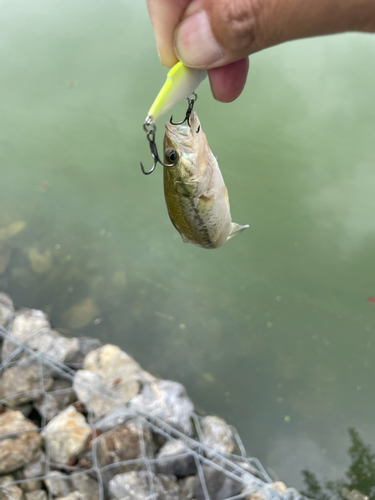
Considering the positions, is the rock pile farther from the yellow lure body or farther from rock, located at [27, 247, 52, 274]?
the yellow lure body

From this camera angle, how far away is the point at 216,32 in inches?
35.3

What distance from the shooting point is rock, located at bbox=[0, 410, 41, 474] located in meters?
2.16

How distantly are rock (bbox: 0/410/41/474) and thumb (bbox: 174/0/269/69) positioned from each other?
7.79 feet

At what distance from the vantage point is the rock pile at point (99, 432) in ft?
7.18

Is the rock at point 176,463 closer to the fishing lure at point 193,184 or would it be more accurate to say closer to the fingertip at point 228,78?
the fishing lure at point 193,184

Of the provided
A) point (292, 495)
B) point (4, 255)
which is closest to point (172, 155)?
point (292, 495)

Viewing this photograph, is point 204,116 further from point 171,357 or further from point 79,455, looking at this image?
point 79,455

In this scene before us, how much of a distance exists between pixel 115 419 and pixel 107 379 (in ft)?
1.03

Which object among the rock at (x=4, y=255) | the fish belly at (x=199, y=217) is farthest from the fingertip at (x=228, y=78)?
the rock at (x=4, y=255)

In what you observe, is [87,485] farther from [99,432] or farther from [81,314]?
[81,314]

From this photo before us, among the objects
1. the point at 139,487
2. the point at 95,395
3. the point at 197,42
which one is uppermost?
the point at 197,42

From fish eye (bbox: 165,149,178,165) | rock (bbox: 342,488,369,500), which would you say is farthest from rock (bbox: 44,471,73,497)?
fish eye (bbox: 165,149,178,165)

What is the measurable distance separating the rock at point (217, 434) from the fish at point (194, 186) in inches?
70.8

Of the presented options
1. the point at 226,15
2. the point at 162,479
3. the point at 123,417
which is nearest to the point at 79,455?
the point at 123,417
